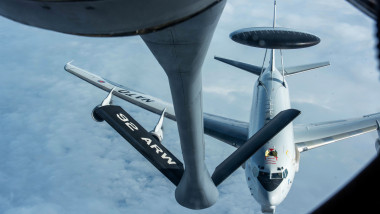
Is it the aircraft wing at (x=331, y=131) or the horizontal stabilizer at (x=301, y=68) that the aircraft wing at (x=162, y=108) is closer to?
the aircraft wing at (x=331, y=131)

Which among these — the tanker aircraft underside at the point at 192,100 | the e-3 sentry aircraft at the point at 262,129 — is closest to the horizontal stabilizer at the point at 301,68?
the e-3 sentry aircraft at the point at 262,129

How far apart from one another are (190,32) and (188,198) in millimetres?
9796

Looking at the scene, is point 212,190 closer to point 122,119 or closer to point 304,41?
point 122,119

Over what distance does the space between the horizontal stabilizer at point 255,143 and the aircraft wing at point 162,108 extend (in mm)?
16279

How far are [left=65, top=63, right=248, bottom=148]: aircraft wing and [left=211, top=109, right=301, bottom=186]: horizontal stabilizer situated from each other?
1628 cm

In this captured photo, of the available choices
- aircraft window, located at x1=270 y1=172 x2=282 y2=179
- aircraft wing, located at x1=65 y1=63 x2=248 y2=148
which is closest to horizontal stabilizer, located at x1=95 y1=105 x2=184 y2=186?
aircraft window, located at x1=270 y1=172 x2=282 y2=179

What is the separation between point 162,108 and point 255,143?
1976cm

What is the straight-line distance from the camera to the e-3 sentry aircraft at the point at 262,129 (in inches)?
555

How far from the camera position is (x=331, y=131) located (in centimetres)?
3425

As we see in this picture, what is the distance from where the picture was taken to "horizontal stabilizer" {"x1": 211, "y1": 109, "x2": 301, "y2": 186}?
10.9 m

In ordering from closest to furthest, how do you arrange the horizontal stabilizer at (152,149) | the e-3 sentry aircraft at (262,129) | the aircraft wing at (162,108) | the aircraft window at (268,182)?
the e-3 sentry aircraft at (262,129) → the horizontal stabilizer at (152,149) → the aircraft window at (268,182) → the aircraft wing at (162,108)

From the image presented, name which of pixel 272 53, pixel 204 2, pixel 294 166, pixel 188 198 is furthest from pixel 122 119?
pixel 272 53

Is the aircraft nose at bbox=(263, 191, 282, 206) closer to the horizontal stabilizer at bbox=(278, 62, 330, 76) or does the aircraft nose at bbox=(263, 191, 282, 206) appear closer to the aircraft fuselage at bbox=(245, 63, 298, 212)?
the aircraft fuselage at bbox=(245, 63, 298, 212)

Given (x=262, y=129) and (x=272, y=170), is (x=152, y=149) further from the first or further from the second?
(x=272, y=170)
